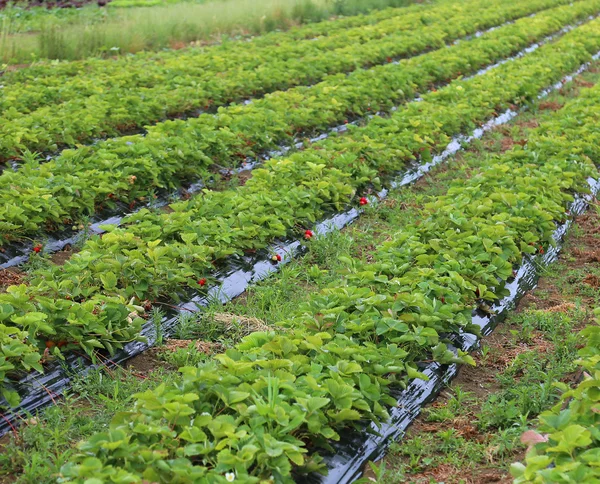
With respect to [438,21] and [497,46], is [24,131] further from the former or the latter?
[438,21]

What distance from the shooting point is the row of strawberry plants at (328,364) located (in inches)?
107

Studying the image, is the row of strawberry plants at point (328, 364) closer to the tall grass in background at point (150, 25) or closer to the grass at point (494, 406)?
the grass at point (494, 406)

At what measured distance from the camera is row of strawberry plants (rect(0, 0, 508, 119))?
8273 millimetres

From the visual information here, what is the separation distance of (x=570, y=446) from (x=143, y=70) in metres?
8.26

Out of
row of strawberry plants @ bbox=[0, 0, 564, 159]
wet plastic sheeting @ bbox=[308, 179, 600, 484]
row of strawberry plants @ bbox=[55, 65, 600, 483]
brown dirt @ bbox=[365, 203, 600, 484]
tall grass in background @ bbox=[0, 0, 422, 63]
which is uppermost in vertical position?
tall grass in background @ bbox=[0, 0, 422, 63]

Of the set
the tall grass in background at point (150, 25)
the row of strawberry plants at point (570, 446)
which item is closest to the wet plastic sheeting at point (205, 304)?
the row of strawberry plants at point (570, 446)

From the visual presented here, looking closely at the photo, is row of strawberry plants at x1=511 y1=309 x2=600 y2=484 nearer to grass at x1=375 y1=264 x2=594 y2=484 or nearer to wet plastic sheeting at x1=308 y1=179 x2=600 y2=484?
grass at x1=375 y1=264 x2=594 y2=484

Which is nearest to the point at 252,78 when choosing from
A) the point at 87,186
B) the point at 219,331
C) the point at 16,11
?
the point at 87,186

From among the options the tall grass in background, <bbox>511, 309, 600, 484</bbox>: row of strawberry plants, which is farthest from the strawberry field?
the tall grass in background

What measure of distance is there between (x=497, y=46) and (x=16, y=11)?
36.9 ft

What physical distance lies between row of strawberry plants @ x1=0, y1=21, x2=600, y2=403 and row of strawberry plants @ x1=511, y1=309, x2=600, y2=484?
2.28 meters

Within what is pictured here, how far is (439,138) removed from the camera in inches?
308

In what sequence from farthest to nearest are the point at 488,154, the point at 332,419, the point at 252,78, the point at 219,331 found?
the point at 252,78 < the point at 488,154 < the point at 219,331 < the point at 332,419

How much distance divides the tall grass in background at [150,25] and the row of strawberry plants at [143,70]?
1215 mm
